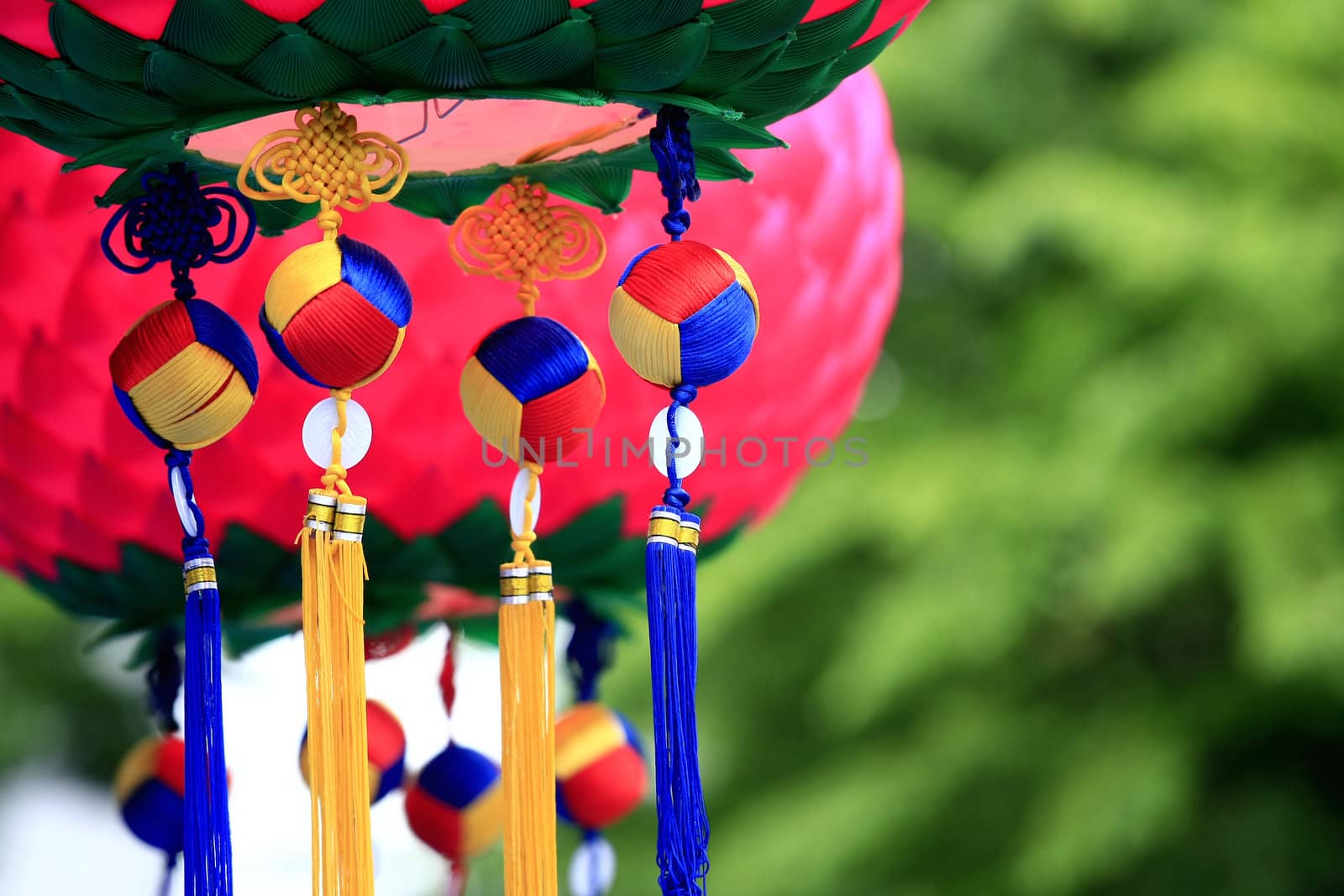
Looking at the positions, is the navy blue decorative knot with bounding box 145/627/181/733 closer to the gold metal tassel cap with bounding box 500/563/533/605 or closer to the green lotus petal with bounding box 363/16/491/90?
the gold metal tassel cap with bounding box 500/563/533/605

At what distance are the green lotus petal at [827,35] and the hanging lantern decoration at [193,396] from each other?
23 centimetres

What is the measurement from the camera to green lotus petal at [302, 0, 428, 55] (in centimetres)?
49

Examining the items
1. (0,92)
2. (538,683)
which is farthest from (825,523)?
(0,92)

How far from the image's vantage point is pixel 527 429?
65 cm

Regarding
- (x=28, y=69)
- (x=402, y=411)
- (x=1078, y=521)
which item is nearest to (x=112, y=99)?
(x=28, y=69)

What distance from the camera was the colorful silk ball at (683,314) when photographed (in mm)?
562

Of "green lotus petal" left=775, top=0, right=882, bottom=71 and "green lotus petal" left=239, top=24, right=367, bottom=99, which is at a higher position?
"green lotus petal" left=775, top=0, right=882, bottom=71

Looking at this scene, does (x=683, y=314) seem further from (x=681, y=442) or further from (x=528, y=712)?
(x=528, y=712)

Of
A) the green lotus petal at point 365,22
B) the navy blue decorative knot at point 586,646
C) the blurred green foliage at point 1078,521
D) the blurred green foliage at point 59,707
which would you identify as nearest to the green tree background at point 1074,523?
the blurred green foliage at point 1078,521

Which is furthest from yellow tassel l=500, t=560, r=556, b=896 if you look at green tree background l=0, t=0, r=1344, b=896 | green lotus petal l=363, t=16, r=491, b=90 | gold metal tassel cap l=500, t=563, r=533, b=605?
green tree background l=0, t=0, r=1344, b=896

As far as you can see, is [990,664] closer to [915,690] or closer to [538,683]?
Answer: [915,690]

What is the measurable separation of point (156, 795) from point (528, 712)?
0.31 m

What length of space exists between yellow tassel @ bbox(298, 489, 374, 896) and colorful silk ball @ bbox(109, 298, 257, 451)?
0.06m

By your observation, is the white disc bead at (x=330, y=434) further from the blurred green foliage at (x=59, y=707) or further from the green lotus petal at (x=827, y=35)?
the blurred green foliage at (x=59, y=707)
